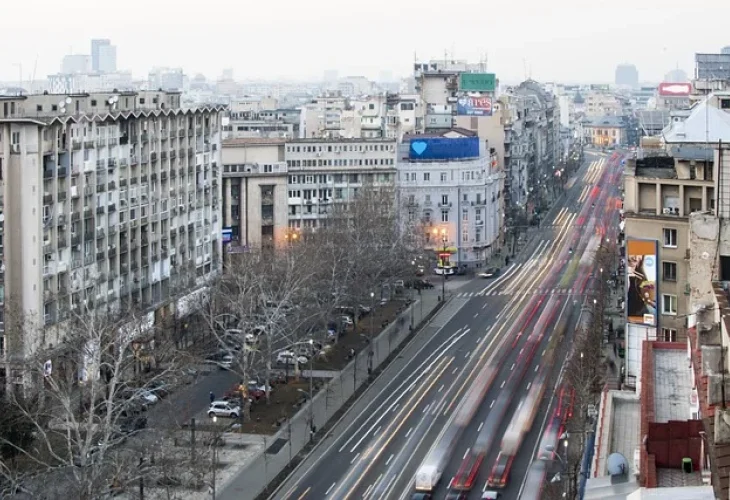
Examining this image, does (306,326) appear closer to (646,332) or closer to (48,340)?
(48,340)

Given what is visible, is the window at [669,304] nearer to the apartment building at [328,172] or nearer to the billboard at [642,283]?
the billboard at [642,283]

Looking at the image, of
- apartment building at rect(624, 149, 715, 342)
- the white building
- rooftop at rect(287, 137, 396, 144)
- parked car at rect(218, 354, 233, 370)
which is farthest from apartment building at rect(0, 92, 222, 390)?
the white building

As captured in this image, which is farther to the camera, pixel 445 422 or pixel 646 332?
pixel 445 422

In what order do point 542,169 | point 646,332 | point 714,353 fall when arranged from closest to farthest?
point 714,353 < point 646,332 < point 542,169

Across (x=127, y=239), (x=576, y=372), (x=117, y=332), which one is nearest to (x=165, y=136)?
(x=127, y=239)

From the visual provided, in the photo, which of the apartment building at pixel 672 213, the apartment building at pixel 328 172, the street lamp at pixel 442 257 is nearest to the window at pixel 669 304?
the apartment building at pixel 672 213

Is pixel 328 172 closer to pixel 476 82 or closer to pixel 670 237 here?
pixel 476 82

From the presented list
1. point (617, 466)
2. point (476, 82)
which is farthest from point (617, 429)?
point (476, 82)

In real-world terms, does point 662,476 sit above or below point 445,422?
above
